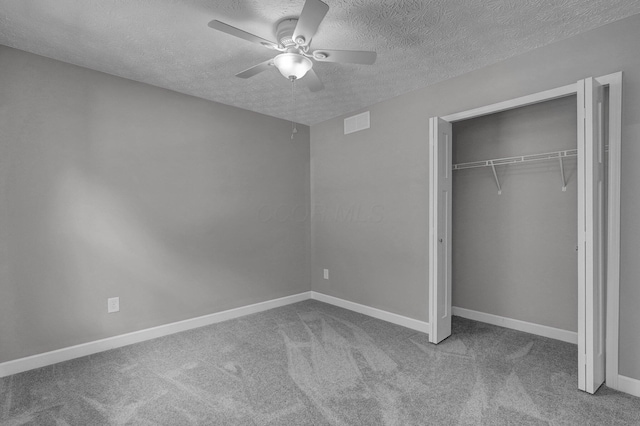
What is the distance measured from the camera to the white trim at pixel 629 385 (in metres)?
2.12

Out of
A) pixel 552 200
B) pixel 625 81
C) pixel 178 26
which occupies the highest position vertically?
pixel 178 26

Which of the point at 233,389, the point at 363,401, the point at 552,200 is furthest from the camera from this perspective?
the point at 552,200

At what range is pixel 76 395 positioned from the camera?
86.0 inches

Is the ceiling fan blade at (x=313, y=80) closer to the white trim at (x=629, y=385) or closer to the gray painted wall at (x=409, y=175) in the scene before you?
the gray painted wall at (x=409, y=175)

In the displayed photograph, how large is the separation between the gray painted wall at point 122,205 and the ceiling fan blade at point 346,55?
1.95m

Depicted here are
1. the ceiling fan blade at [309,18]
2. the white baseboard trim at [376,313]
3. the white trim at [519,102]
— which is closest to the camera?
the ceiling fan blade at [309,18]

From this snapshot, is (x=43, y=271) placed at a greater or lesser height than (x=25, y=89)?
lesser

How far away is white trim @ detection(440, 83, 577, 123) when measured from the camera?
2.36 m

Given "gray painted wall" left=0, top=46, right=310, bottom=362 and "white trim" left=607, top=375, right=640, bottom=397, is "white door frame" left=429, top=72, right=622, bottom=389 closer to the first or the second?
"white trim" left=607, top=375, right=640, bottom=397

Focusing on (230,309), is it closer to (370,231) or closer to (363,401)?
(370,231)

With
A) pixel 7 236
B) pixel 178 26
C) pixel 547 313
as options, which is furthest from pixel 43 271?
pixel 547 313

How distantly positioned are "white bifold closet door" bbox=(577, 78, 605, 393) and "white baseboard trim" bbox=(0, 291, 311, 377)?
3.06 meters

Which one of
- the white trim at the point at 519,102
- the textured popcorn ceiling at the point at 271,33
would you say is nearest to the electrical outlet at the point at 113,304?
the textured popcorn ceiling at the point at 271,33

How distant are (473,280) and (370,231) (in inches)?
49.6
